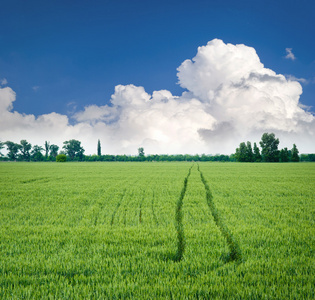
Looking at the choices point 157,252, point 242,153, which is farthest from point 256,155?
point 157,252

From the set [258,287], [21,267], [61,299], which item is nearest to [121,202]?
[21,267]

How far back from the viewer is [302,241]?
20.0ft

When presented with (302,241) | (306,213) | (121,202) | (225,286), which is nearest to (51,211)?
(121,202)

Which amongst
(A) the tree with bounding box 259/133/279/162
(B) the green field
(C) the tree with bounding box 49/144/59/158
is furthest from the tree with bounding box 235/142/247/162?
(C) the tree with bounding box 49/144/59/158

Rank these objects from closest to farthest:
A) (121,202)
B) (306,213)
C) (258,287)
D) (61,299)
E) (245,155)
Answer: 1. (61,299)
2. (258,287)
3. (306,213)
4. (121,202)
5. (245,155)

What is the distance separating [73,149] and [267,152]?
4689 inches

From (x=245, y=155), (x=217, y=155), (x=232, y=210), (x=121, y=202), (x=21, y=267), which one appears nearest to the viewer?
(x=21, y=267)

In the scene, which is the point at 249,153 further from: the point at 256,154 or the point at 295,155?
the point at 295,155

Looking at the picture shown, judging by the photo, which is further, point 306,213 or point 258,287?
point 306,213

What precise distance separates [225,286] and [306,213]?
769 centimetres

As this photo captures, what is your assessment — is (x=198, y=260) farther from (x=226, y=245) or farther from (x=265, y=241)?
(x=265, y=241)

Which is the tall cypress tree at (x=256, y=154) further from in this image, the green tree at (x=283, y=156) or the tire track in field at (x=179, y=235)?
the tire track in field at (x=179, y=235)

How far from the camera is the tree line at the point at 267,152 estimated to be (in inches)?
3814

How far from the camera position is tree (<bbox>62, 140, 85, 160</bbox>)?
5502 inches
